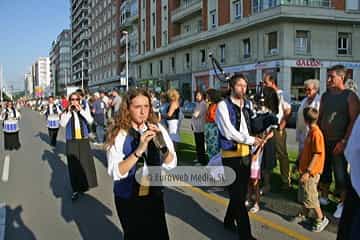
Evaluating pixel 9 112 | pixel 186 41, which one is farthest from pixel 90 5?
pixel 9 112

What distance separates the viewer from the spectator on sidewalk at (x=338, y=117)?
548 cm

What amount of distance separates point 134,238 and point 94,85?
8760 centimetres

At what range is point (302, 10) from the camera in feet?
94.4

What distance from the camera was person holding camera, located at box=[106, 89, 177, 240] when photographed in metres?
3.05

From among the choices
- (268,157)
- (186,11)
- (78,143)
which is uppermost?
(186,11)

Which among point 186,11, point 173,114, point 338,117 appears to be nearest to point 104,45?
point 186,11

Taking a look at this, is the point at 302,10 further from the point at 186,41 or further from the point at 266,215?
the point at 266,215

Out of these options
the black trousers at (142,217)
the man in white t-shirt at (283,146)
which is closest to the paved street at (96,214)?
the man in white t-shirt at (283,146)

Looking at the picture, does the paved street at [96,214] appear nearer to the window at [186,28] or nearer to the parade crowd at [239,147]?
the parade crowd at [239,147]

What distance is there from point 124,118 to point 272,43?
93.5 feet

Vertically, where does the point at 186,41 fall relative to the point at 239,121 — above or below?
above

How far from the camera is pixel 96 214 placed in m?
5.85

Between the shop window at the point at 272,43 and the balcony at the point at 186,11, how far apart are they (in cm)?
1231

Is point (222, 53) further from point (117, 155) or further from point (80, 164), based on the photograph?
point (117, 155)
